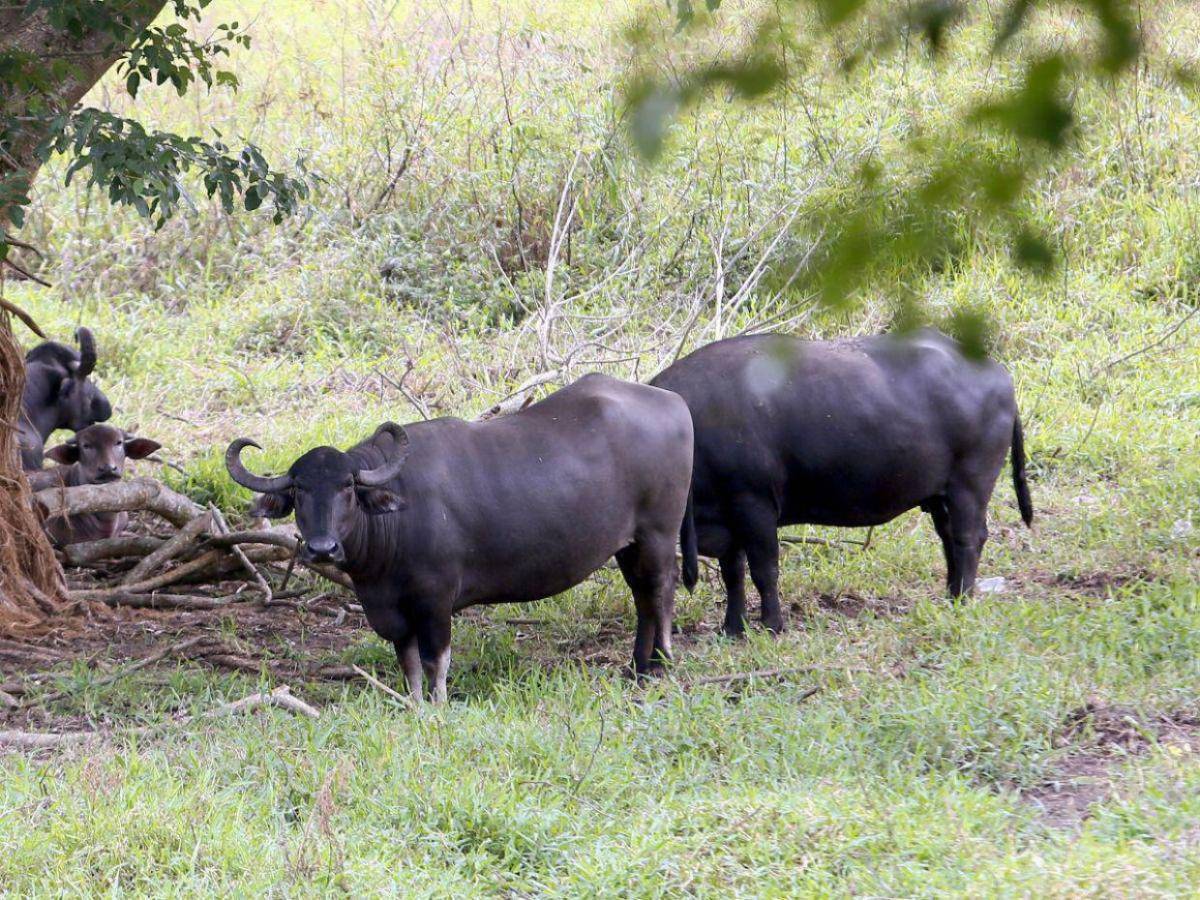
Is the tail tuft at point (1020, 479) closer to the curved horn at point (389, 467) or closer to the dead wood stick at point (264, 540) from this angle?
the curved horn at point (389, 467)

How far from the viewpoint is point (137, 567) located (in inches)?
282

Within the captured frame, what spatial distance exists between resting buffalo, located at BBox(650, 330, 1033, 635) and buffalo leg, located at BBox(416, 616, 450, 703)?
1.28 m

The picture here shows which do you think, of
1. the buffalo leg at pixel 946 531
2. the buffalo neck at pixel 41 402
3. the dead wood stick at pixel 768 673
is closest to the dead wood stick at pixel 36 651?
the buffalo neck at pixel 41 402

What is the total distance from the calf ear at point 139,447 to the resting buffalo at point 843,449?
2.79 meters

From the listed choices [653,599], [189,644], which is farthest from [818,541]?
[189,644]

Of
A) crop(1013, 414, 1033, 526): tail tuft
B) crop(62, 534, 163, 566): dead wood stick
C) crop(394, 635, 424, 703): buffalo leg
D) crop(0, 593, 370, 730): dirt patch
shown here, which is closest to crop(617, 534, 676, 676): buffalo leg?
crop(394, 635, 424, 703): buffalo leg

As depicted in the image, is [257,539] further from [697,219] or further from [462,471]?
[697,219]

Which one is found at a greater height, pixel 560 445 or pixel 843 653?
pixel 560 445

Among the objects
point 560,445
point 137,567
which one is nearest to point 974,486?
point 560,445

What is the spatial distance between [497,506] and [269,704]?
123cm

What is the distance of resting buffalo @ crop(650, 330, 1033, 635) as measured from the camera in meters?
6.67

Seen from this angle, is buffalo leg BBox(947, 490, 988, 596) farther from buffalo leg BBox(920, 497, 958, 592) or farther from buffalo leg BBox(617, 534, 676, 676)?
buffalo leg BBox(617, 534, 676, 676)

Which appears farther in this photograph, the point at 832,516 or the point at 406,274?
the point at 406,274

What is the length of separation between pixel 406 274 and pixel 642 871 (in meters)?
8.35
